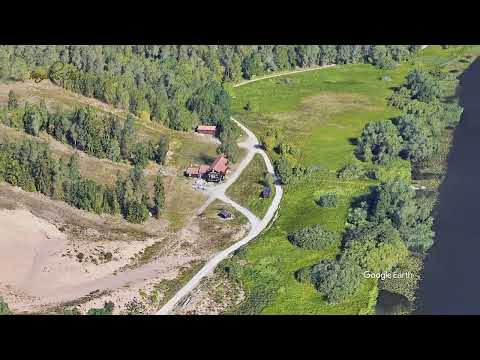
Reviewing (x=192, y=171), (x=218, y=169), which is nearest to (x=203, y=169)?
(x=192, y=171)

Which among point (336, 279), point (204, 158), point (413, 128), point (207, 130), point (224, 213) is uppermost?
point (413, 128)

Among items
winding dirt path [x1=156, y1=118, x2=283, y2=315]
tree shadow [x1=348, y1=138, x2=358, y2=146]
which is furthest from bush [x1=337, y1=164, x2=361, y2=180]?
tree shadow [x1=348, y1=138, x2=358, y2=146]

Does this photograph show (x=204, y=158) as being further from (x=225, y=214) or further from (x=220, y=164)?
(x=225, y=214)

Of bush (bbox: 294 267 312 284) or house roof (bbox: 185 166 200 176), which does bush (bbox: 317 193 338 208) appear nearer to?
bush (bbox: 294 267 312 284)

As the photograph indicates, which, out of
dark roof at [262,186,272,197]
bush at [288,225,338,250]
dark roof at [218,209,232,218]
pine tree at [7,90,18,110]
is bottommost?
dark roof at [218,209,232,218]

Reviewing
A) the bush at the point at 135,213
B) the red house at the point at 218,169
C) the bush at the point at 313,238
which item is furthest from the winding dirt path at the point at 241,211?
the bush at the point at 135,213

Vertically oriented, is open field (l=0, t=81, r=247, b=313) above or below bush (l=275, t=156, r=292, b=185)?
below
